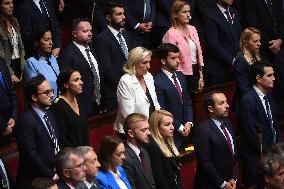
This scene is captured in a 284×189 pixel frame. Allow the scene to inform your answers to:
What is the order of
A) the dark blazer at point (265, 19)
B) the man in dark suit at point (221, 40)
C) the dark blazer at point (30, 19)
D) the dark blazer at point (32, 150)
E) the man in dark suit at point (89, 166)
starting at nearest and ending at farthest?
the man in dark suit at point (89, 166), the dark blazer at point (32, 150), the dark blazer at point (30, 19), the man in dark suit at point (221, 40), the dark blazer at point (265, 19)

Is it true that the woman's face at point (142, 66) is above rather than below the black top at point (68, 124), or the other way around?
above

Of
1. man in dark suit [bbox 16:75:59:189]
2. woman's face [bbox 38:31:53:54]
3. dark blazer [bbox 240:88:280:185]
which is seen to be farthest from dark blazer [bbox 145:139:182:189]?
woman's face [bbox 38:31:53:54]

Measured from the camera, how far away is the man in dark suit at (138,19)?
695 cm

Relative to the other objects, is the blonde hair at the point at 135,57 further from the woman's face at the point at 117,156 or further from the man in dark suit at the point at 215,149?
the woman's face at the point at 117,156

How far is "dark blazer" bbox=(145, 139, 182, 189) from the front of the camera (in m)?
5.06

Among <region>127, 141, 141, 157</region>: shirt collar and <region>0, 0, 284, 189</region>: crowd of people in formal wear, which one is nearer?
<region>0, 0, 284, 189</region>: crowd of people in formal wear

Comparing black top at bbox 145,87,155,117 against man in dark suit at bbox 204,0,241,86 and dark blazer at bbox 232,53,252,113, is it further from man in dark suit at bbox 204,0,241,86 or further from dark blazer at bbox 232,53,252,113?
man in dark suit at bbox 204,0,241,86

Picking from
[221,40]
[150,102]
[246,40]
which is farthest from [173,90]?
[221,40]

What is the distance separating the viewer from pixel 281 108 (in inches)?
275

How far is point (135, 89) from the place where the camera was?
Answer: 5559mm

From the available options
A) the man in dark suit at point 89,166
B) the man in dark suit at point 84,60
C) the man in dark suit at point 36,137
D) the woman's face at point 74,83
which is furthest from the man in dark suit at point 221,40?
the man in dark suit at point 89,166

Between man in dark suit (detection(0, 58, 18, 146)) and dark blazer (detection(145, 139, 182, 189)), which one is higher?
man in dark suit (detection(0, 58, 18, 146))

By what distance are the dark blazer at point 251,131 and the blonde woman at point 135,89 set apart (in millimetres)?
707

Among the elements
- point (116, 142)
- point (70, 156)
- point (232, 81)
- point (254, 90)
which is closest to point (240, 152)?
point (254, 90)
